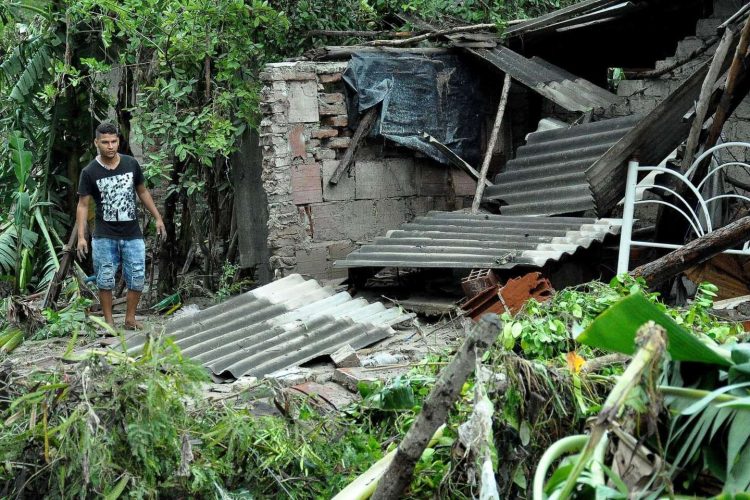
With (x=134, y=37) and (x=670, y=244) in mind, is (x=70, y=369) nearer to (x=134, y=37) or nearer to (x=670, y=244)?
(x=670, y=244)

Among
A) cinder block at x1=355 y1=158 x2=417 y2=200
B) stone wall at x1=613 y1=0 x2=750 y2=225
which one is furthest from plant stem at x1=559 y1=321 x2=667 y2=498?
cinder block at x1=355 y1=158 x2=417 y2=200

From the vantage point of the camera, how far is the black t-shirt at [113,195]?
7.68 metres

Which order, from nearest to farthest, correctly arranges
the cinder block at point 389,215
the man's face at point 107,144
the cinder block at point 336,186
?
the man's face at point 107,144, the cinder block at point 336,186, the cinder block at point 389,215

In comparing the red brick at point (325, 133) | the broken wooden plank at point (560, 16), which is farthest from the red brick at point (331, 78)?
the broken wooden plank at point (560, 16)

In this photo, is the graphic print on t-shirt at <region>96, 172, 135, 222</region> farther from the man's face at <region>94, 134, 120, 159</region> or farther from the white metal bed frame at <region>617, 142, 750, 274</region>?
the white metal bed frame at <region>617, 142, 750, 274</region>

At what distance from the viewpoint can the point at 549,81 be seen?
9.52 m

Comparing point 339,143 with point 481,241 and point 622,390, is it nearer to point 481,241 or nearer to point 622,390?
point 481,241

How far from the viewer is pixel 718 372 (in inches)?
124

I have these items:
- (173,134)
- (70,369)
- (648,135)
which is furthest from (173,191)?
(70,369)

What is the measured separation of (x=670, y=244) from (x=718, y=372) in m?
4.28

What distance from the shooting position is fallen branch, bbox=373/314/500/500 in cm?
318

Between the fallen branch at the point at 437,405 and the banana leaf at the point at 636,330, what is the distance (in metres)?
0.36

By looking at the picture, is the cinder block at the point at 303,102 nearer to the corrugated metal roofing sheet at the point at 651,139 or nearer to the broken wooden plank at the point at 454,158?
the broken wooden plank at the point at 454,158

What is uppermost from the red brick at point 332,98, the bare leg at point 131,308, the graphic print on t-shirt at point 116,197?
the red brick at point 332,98
